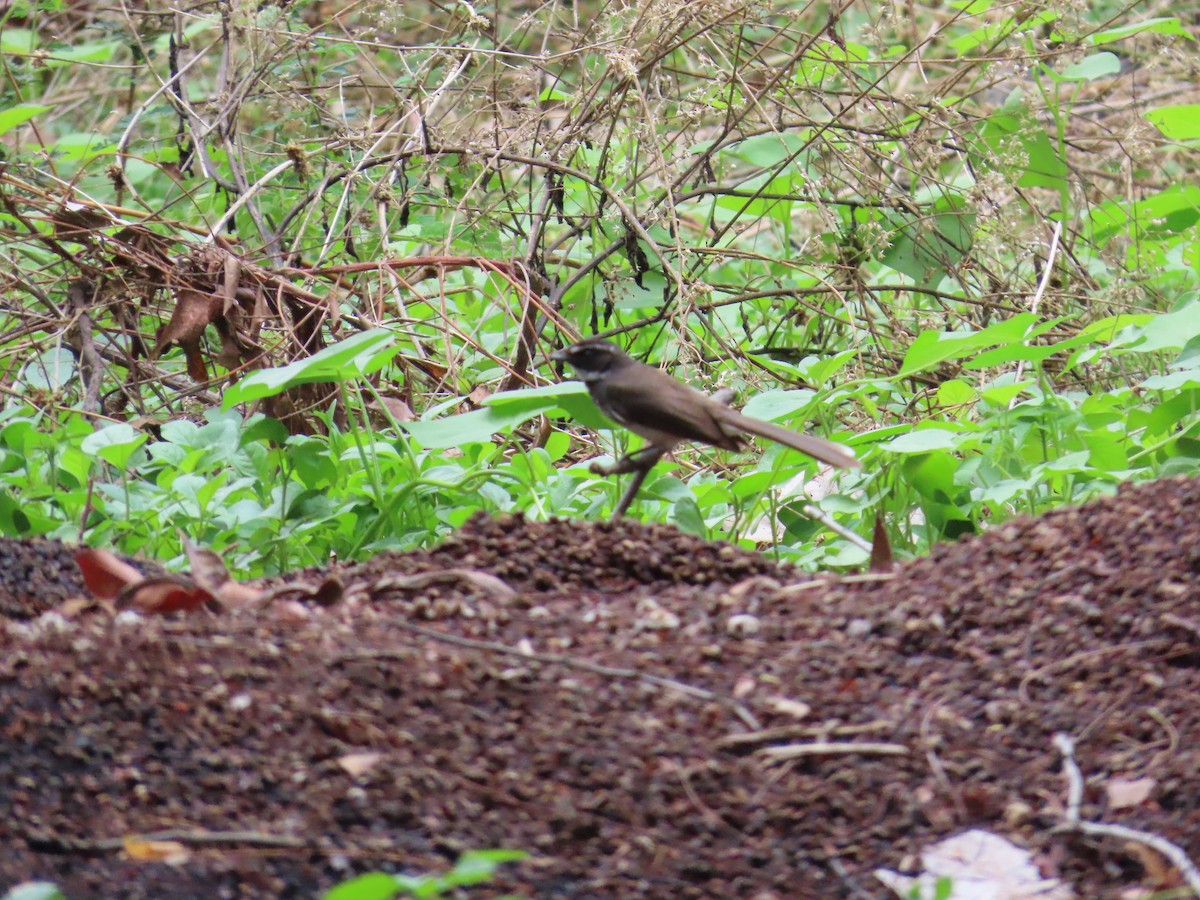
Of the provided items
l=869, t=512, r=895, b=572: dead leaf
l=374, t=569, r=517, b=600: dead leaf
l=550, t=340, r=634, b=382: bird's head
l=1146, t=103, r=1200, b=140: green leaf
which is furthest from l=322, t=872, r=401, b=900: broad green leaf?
l=1146, t=103, r=1200, b=140: green leaf

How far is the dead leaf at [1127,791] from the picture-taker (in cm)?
201

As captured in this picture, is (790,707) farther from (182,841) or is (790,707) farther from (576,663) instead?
(182,841)

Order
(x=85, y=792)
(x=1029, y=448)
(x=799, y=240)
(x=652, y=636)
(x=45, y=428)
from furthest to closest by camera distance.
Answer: (x=799, y=240)
(x=45, y=428)
(x=1029, y=448)
(x=652, y=636)
(x=85, y=792)

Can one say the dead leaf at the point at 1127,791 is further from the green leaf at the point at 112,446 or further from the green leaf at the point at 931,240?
the green leaf at the point at 931,240

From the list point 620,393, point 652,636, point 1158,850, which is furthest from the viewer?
point 620,393

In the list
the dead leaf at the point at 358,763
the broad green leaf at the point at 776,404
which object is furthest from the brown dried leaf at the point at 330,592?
the broad green leaf at the point at 776,404

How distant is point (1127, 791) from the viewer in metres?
2.03

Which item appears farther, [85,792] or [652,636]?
[652,636]

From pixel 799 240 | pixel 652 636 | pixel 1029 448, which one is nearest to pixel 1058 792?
pixel 652 636

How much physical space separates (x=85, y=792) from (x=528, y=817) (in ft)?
2.09

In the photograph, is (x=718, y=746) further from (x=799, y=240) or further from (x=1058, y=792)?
(x=799, y=240)

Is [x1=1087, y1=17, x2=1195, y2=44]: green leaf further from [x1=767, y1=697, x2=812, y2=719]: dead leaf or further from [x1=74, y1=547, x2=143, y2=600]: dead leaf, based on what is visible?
[x1=74, y1=547, x2=143, y2=600]: dead leaf

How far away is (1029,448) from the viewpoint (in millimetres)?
4086

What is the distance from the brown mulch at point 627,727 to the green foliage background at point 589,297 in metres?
0.90
